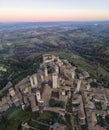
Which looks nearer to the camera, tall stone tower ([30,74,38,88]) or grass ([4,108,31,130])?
grass ([4,108,31,130])

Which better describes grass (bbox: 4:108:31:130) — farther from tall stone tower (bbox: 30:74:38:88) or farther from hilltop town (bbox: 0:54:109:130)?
tall stone tower (bbox: 30:74:38:88)

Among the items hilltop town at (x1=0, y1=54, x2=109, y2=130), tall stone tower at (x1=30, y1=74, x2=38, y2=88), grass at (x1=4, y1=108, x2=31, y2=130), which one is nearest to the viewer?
grass at (x1=4, y1=108, x2=31, y2=130)

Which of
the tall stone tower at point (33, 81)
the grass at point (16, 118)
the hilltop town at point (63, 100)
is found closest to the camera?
the grass at point (16, 118)

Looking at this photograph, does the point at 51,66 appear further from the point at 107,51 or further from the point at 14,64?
the point at 107,51

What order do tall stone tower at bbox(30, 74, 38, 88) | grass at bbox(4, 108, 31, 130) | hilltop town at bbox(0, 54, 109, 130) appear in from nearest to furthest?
grass at bbox(4, 108, 31, 130), hilltop town at bbox(0, 54, 109, 130), tall stone tower at bbox(30, 74, 38, 88)

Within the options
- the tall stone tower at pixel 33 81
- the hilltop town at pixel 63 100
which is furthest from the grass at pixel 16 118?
the tall stone tower at pixel 33 81

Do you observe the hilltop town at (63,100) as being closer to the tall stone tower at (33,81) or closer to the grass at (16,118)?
the tall stone tower at (33,81)

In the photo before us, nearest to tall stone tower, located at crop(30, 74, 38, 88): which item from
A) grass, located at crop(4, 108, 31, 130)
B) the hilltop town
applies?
the hilltop town

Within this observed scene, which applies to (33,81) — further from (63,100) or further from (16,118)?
(16,118)

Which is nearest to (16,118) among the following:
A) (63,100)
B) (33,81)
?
(63,100)

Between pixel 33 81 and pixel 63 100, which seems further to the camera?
pixel 33 81
